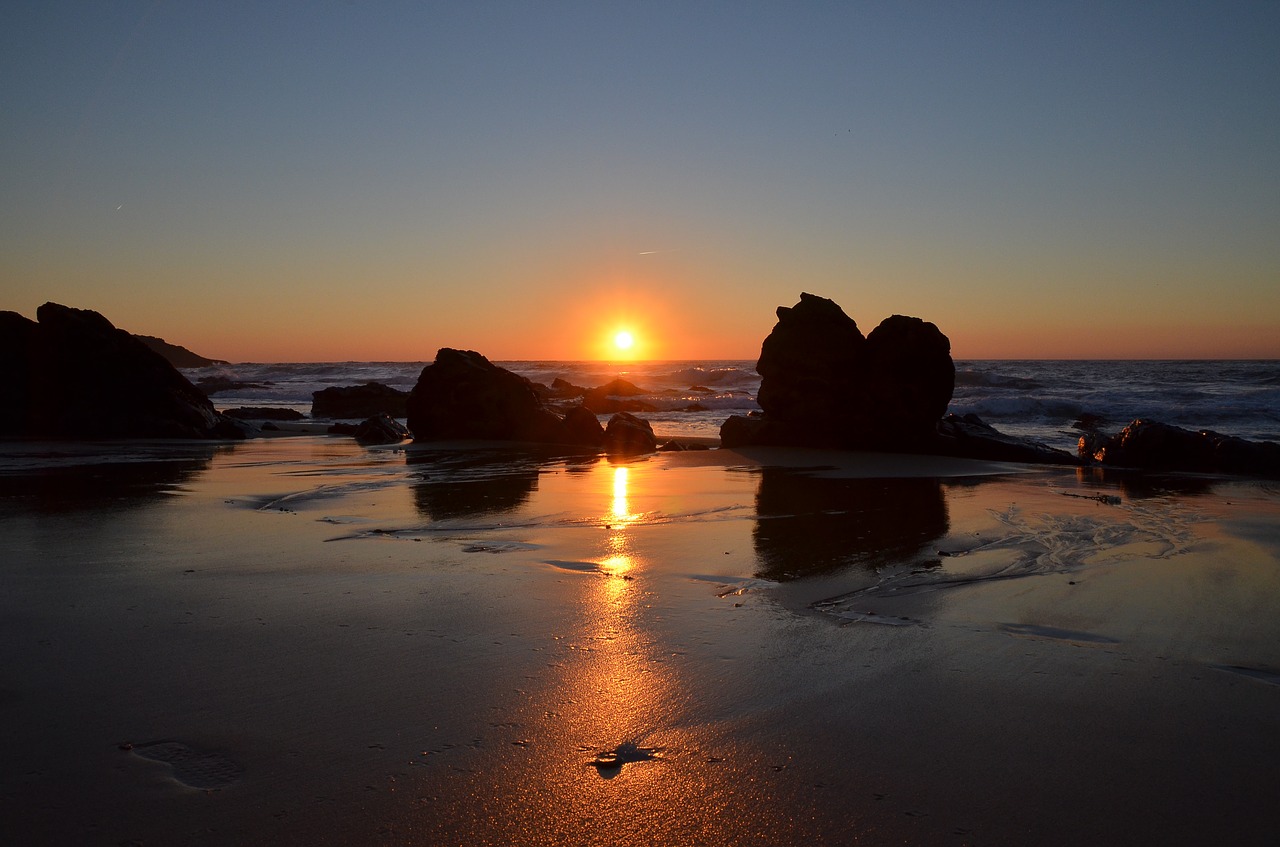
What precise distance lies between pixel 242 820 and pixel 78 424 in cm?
1758

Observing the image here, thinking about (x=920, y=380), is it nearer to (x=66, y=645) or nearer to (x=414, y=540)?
(x=414, y=540)

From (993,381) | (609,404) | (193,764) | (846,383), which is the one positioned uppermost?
(846,383)

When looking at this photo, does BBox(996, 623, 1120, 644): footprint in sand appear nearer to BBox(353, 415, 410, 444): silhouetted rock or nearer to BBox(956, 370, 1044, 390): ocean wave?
BBox(353, 415, 410, 444): silhouetted rock

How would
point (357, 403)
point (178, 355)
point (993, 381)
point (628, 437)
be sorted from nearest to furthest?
point (628, 437), point (357, 403), point (993, 381), point (178, 355)

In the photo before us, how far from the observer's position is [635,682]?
11.1 ft

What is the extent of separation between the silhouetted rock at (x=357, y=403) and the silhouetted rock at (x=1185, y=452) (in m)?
20.5

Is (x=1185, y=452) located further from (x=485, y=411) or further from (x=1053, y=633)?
(x=485, y=411)

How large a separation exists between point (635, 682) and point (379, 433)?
49.6ft

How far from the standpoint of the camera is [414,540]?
21.3ft

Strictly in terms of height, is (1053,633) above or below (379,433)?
below

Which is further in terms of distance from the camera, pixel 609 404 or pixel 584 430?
pixel 609 404

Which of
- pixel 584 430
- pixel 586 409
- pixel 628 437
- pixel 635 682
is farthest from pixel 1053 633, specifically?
pixel 586 409

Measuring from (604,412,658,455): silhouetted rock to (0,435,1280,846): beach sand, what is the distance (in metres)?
8.49

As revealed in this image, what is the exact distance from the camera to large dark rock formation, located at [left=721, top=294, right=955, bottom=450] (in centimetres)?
1516
